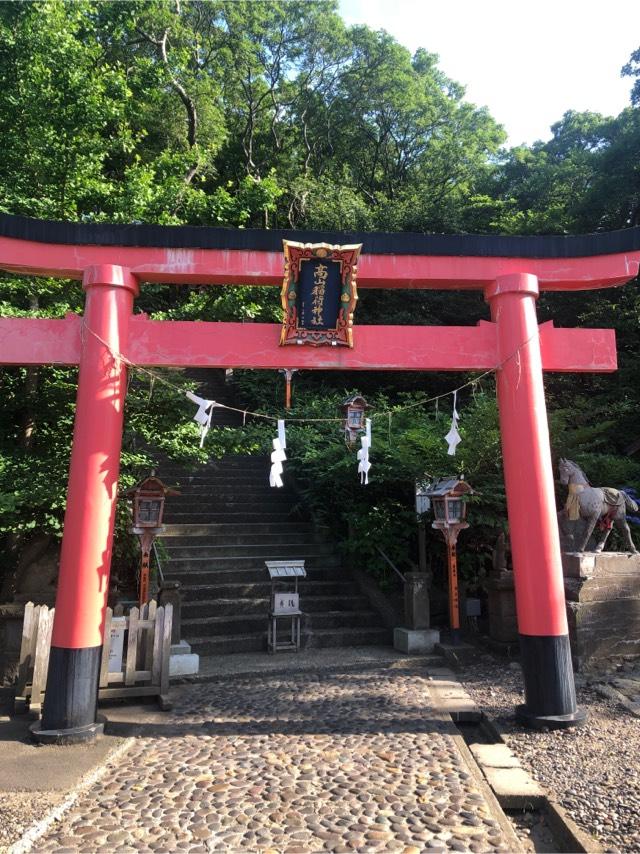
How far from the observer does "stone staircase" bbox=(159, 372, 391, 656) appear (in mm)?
8828

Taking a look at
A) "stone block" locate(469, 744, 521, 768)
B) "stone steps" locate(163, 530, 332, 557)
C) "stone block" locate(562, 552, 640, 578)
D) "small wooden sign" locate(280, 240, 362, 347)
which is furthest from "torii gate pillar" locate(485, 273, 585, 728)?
"stone steps" locate(163, 530, 332, 557)

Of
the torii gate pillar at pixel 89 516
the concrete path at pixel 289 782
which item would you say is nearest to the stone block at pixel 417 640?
the concrete path at pixel 289 782

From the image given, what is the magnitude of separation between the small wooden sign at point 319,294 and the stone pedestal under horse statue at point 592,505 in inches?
166

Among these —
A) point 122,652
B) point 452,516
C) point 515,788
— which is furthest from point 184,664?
point 515,788

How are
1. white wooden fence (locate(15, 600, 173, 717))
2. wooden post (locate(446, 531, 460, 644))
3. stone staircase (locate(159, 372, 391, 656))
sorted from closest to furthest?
white wooden fence (locate(15, 600, 173, 717)) → wooden post (locate(446, 531, 460, 644)) → stone staircase (locate(159, 372, 391, 656))

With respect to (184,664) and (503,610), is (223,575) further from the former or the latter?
(503,610)

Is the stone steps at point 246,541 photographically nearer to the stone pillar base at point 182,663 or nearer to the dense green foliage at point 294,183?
the dense green foliage at point 294,183

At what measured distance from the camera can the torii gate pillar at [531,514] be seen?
548 cm

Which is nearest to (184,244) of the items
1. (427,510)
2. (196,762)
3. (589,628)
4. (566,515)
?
(196,762)

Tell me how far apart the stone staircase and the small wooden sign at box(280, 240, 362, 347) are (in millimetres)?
5012

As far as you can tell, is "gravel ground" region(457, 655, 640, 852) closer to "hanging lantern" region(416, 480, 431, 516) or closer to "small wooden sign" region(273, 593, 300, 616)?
"small wooden sign" region(273, 593, 300, 616)

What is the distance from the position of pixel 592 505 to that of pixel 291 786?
5684 millimetres

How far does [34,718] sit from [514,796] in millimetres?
Result: 4691

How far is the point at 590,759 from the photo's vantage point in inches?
186
